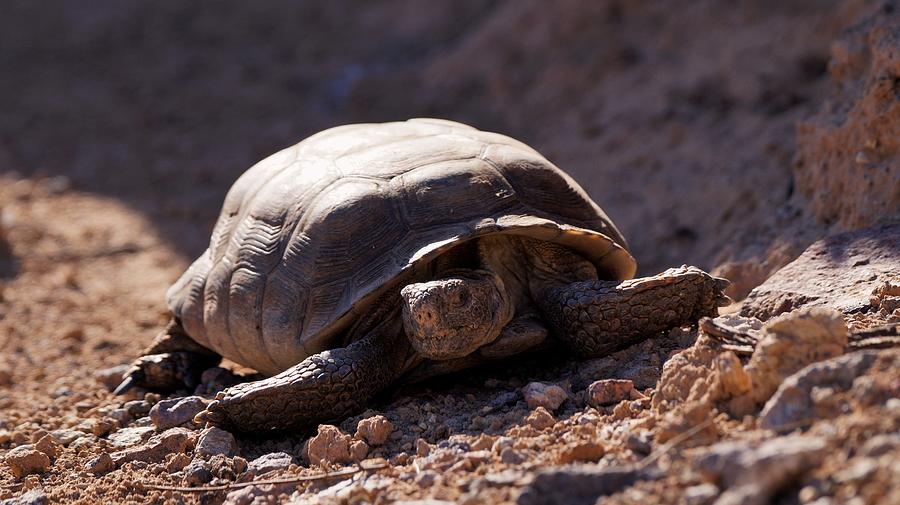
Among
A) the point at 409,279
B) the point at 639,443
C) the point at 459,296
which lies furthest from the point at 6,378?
the point at 639,443

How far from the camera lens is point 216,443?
3.35 m

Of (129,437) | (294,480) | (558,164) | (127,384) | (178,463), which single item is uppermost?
(558,164)

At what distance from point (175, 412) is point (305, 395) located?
639mm

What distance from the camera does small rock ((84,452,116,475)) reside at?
3.34 m

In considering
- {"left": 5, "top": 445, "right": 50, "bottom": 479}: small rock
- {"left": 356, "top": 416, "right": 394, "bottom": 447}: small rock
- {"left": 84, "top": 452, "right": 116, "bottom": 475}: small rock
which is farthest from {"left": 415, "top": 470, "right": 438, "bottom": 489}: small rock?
{"left": 5, "top": 445, "right": 50, "bottom": 479}: small rock

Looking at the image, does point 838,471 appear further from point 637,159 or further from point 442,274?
point 637,159

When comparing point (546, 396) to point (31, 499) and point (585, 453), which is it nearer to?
point (585, 453)

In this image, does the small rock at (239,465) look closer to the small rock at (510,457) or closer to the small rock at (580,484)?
the small rock at (510,457)

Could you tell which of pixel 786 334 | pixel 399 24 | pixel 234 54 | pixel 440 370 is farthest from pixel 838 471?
pixel 234 54

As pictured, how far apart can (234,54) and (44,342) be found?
6.71 m

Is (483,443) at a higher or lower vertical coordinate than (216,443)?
lower

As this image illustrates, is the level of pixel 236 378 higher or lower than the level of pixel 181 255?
lower

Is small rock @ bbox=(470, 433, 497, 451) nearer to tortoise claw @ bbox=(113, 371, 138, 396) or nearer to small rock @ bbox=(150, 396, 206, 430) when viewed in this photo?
small rock @ bbox=(150, 396, 206, 430)

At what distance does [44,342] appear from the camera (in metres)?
5.52
